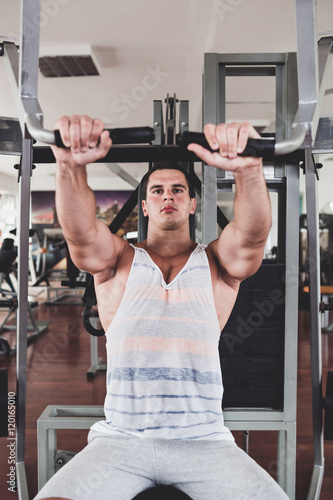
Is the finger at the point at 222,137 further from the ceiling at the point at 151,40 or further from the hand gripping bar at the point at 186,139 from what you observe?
the ceiling at the point at 151,40

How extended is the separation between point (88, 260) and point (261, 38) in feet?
8.84

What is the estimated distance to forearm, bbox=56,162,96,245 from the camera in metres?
0.97

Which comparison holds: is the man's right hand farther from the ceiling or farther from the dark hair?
the ceiling

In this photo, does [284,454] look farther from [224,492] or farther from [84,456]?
[84,456]

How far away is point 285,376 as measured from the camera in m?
Result: 1.37

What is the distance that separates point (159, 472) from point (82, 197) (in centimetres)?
68

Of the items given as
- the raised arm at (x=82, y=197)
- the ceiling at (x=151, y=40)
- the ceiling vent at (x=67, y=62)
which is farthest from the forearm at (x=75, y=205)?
the ceiling vent at (x=67, y=62)

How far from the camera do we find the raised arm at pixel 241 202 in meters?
0.74
